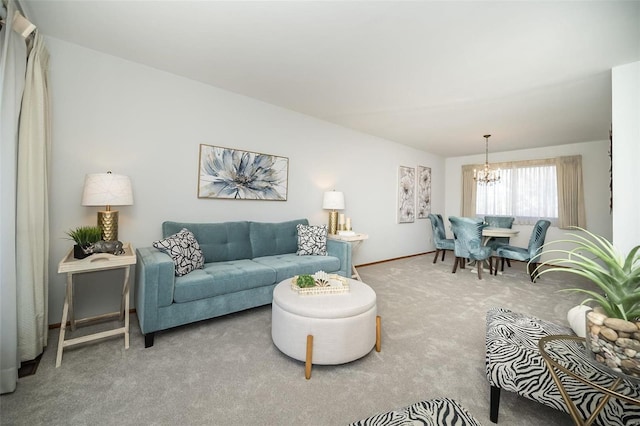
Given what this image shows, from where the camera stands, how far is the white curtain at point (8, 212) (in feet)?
5.05

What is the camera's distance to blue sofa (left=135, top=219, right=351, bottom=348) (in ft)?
6.89

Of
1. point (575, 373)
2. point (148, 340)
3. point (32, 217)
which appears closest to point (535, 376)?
point (575, 373)

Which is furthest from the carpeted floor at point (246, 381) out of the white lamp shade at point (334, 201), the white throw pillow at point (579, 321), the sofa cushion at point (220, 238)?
the white lamp shade at point (334, 201)

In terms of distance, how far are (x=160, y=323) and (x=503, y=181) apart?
7.00 meters

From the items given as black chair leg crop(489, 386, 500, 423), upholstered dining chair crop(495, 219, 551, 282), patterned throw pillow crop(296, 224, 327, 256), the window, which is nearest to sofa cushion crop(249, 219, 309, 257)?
patterned throw pillow crop(296, 224, 327, 256)

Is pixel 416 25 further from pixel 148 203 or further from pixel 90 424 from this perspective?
pixel 90 424

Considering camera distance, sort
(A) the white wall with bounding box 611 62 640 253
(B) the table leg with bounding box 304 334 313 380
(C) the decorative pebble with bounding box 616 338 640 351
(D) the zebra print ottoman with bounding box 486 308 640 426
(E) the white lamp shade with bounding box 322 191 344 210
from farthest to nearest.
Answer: (E) the white lamp shade with bounding box 322 191 344 210 → (A) the white wall with bounding box 611 62 640 253 → (B) the table leg with bounding box 304 334 313 380 → (D) the zebra print ottoman with bounding box 486 308 640 426 → (C) the decorative pebble with bounding box 616 338 640 351

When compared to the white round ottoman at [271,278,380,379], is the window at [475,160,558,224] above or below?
above

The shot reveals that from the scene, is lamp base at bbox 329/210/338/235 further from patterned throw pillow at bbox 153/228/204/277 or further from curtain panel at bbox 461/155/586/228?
curtain panel at bbox 461/155/586/228

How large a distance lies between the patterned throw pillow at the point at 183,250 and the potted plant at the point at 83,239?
1.43 feet

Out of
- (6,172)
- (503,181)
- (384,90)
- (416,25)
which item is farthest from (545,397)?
(503,181)

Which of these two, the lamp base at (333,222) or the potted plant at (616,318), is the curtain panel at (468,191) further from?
the potted plant at (616,318)

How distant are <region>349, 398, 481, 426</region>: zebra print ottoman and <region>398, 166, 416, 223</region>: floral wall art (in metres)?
4.89

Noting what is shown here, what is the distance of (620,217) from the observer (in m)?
2.41
